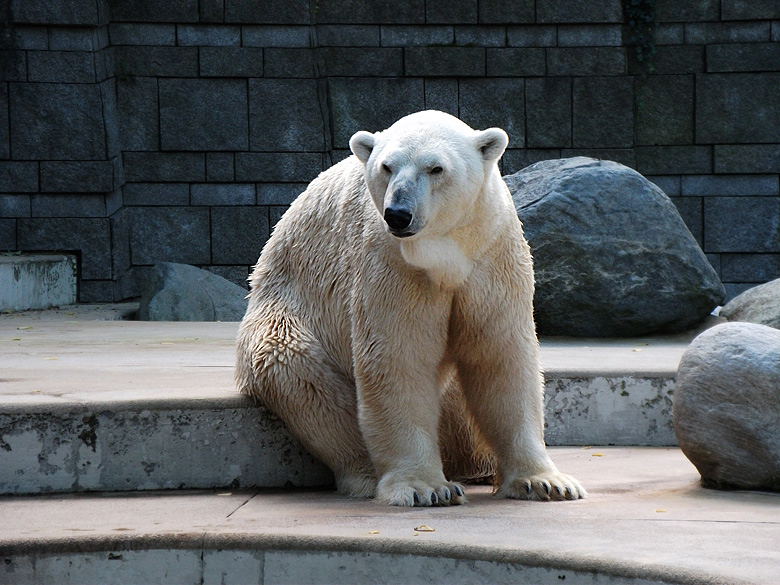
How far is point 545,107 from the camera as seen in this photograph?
9641mm

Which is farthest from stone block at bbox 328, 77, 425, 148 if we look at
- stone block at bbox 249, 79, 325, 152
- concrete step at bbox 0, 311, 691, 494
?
concrete step at bbox 0, 311, 691, 494

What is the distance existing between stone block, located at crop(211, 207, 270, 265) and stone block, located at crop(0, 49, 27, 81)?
1.97m

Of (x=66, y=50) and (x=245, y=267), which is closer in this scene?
(x=66, y=50)

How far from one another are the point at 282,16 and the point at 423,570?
24.1 feet

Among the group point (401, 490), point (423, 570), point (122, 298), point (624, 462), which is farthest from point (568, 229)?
point (122, 298)

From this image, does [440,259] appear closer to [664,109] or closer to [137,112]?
[137,112]

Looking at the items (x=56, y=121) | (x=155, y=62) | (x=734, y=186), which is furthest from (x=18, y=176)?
(x=734, y=186)

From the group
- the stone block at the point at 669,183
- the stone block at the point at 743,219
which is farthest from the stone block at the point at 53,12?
the stone block at the point at 743,219

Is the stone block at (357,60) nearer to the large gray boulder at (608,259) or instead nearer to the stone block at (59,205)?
the stone block at (59,205)

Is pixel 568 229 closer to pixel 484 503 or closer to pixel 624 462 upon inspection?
pixel 624 462

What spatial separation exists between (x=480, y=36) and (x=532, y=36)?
1.47ft

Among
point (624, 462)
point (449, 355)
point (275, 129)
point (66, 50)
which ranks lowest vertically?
point (624, 462)

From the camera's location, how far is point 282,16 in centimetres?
944

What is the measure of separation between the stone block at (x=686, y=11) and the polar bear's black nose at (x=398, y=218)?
288 inches
